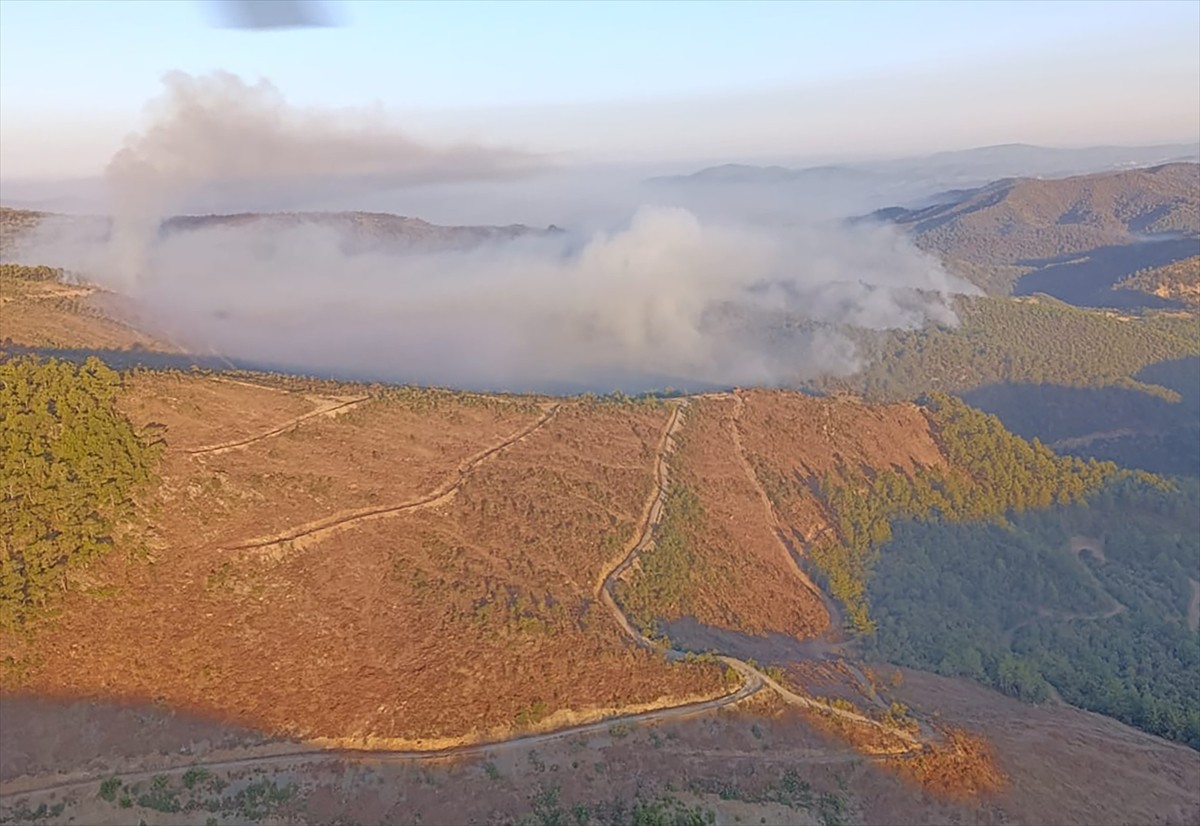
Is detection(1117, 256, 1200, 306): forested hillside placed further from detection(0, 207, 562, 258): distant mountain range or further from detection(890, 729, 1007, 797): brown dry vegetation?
detection(890, 729, 1007, 797): brown dry vegetation

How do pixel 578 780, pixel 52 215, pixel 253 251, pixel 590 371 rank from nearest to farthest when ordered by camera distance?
pixel 578 780
pixel 52 215
pixel 590 371
pixel 253 251

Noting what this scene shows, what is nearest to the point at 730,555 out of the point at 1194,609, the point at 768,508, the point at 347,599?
the point at 768,508

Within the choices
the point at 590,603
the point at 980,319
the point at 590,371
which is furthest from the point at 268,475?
the point at 980,319

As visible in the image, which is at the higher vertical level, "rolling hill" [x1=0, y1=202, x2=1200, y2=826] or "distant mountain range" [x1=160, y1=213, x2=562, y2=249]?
"distant mountain range" [x1=160, y1=213, x2=562, y2=249]

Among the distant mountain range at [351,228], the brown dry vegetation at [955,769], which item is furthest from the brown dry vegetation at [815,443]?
the distant mountain range at [351,228]

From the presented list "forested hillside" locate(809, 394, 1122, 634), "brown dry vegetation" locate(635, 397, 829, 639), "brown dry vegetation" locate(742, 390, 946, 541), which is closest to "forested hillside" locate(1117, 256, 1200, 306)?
"forested hillside" locate(809, 394, 1122, 634)

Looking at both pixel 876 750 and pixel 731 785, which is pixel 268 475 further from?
pixel 876 750

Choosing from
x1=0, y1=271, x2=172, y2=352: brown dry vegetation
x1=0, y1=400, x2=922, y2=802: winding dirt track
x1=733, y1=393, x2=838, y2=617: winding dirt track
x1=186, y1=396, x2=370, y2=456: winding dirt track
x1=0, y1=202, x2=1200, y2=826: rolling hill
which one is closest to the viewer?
x1=0, y1=400, x2=922, y2=802: winding dirt track
